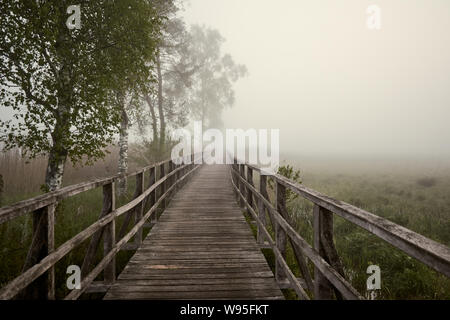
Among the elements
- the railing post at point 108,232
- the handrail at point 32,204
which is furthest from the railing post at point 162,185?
the handrail at point 32,204

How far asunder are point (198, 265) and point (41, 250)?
2.37 meters

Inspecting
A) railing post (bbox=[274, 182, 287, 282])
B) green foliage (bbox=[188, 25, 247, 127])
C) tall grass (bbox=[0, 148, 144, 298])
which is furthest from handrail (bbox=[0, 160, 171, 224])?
green foliage (bbox=[188, 25, 247, 127])

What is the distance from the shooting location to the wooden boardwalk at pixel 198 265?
323cm

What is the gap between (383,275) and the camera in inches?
211

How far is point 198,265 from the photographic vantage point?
3.94 metres

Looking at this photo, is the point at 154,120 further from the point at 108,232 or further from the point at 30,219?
the point at 108,232

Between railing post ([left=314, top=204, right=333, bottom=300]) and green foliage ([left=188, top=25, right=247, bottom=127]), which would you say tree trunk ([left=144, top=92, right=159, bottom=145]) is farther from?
green foliage ([left=188, top=25, right=247, bottom=127])

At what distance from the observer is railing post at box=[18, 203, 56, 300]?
6.65ft

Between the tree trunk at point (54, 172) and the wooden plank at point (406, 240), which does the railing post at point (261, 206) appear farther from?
the tree trunk at point (54, 172)

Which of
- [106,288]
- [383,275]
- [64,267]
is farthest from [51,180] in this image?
[383,275]

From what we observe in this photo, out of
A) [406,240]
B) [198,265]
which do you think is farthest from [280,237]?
[406,240]

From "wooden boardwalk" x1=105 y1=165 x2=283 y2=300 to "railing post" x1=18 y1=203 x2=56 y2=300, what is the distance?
1162 mm
